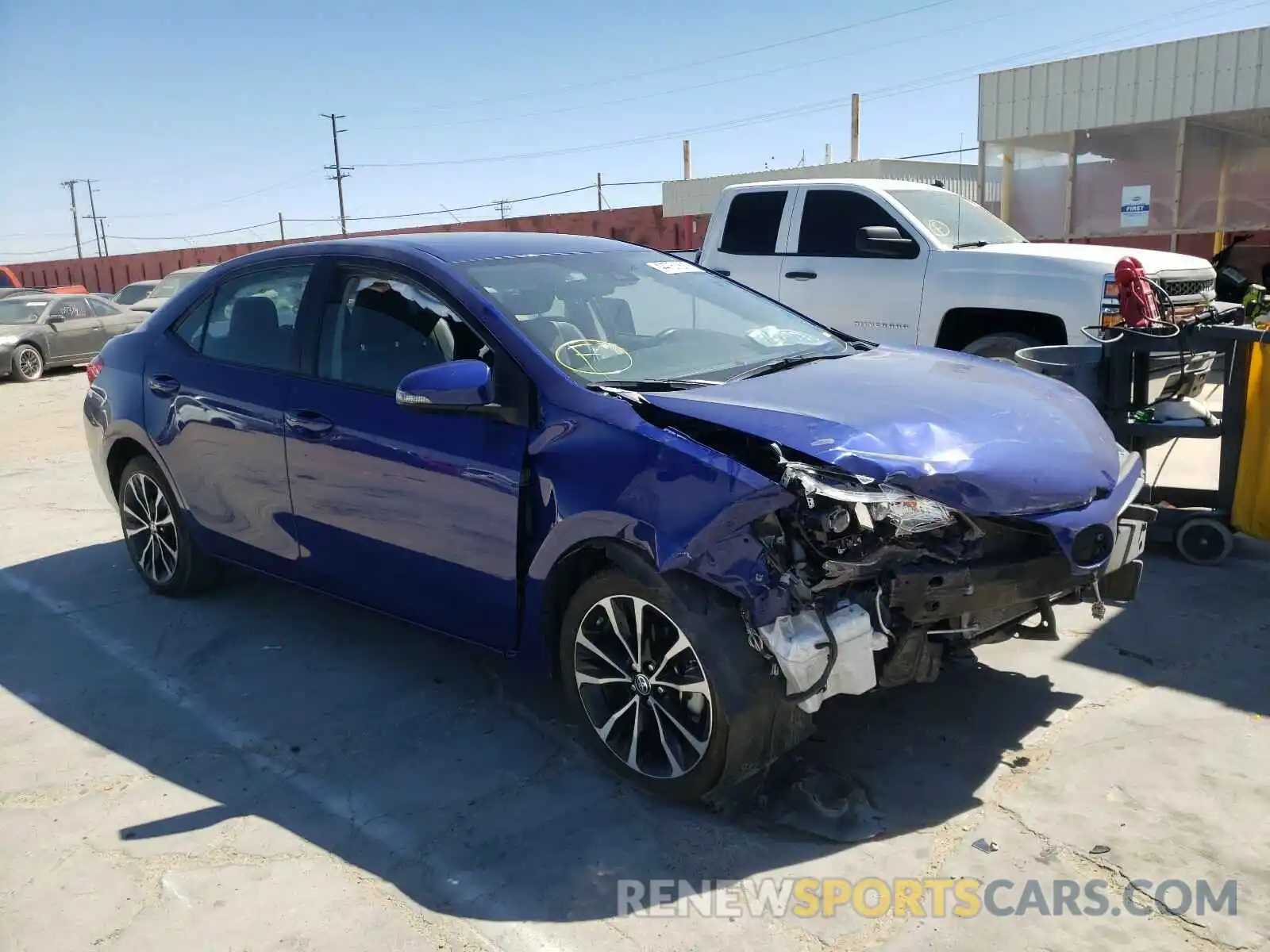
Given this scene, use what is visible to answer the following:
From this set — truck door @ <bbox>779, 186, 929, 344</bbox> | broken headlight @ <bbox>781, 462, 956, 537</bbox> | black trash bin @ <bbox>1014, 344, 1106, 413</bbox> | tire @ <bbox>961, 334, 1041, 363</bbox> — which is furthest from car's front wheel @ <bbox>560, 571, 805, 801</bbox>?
truck door @ <bbox>779, 186, 929, 344</bbox>

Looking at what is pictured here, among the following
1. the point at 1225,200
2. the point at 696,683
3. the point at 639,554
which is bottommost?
the point at 696,683

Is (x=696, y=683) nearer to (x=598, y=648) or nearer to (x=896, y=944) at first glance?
(x=598, y=648)

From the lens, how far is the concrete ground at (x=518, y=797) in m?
2.79

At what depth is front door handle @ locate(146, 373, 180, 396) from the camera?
16.4 ft

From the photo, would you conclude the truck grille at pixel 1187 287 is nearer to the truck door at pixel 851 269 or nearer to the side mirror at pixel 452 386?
the truck door at pixel 851 269

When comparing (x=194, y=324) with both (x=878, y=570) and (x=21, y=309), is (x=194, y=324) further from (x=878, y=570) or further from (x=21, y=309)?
(x=21, y=309)

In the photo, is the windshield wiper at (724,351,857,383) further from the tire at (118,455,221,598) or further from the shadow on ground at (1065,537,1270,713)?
the tire at (118,455,221,598)

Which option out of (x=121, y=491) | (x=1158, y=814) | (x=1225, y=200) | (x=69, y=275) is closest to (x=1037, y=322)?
(x=1158, y=814)

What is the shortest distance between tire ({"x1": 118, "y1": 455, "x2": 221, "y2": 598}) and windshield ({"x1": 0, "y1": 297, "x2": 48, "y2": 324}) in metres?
14.3

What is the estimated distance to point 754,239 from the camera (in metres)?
9.08

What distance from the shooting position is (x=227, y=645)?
15.8 feet

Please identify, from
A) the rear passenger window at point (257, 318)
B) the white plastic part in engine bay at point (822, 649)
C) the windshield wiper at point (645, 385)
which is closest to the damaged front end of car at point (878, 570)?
the white plastic part in engine bay at point (822, 649)

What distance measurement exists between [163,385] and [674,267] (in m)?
2.60

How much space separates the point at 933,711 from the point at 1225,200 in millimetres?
16051
